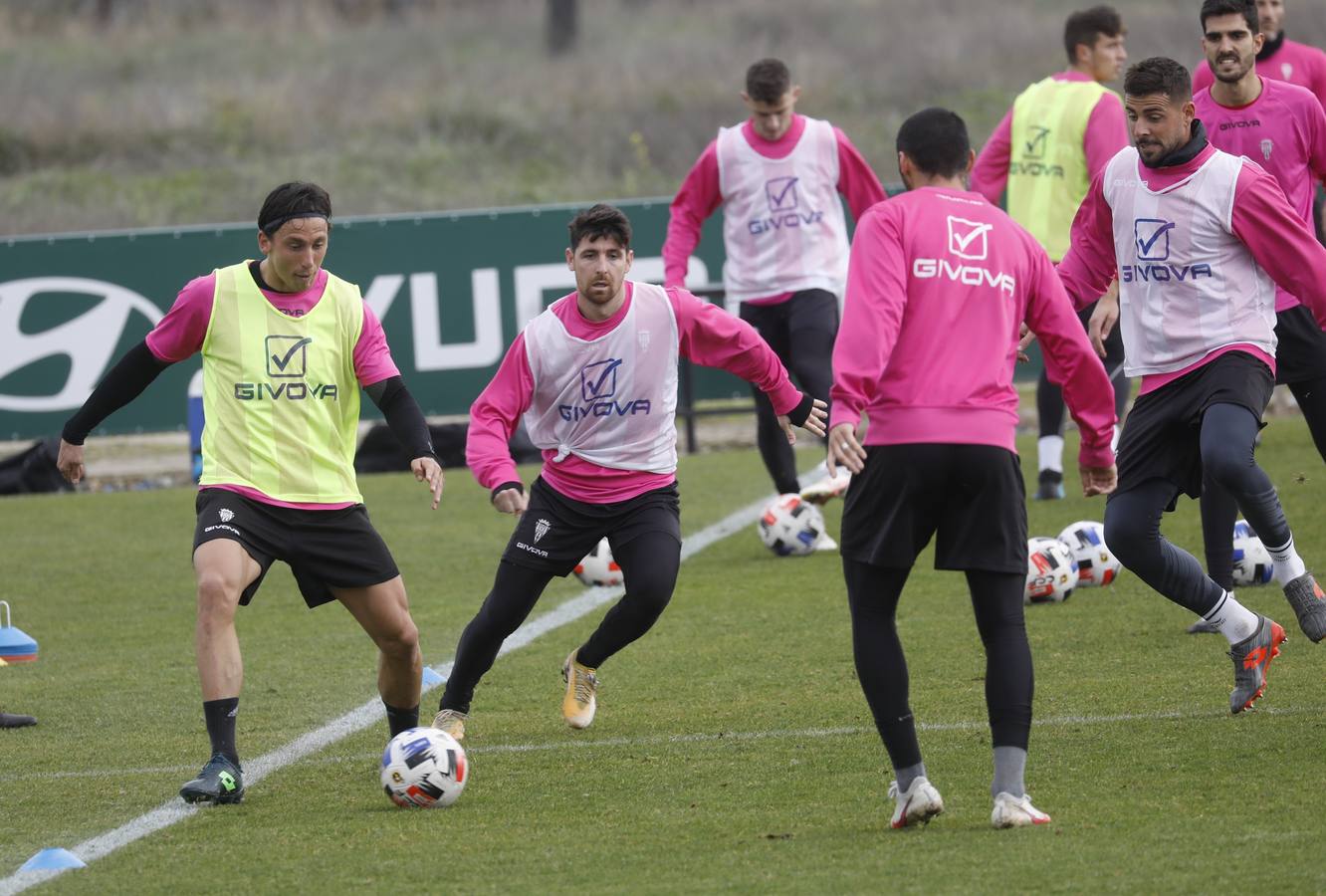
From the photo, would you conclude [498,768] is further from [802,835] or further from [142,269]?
[142,269]

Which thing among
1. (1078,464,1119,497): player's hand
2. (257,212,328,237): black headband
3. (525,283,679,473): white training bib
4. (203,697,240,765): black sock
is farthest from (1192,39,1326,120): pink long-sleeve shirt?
(203,697,240,765): black sock

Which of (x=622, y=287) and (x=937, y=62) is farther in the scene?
(x=937, y=62)

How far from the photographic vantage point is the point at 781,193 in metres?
10.4

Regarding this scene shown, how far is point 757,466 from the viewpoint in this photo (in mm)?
14125

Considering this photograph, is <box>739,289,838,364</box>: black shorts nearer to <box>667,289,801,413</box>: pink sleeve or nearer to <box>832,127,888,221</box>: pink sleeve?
<box>832,127,888,221</box>: pink sleeve

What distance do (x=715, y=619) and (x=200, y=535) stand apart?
318 centimetres

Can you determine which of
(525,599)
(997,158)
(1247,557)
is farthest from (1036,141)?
(525,599)

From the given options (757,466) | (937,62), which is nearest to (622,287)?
(757,466)

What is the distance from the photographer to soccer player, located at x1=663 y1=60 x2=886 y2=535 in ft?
34.0

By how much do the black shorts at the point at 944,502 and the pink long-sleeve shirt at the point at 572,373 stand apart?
1.33 m

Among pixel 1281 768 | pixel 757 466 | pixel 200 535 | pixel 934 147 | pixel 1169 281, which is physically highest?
pixel 934 147

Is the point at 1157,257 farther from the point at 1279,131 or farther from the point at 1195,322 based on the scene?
the point at 1279,131

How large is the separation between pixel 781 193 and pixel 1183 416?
14.7ft

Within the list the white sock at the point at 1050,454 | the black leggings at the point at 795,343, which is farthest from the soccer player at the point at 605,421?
the white sock at the point at 1050,454
